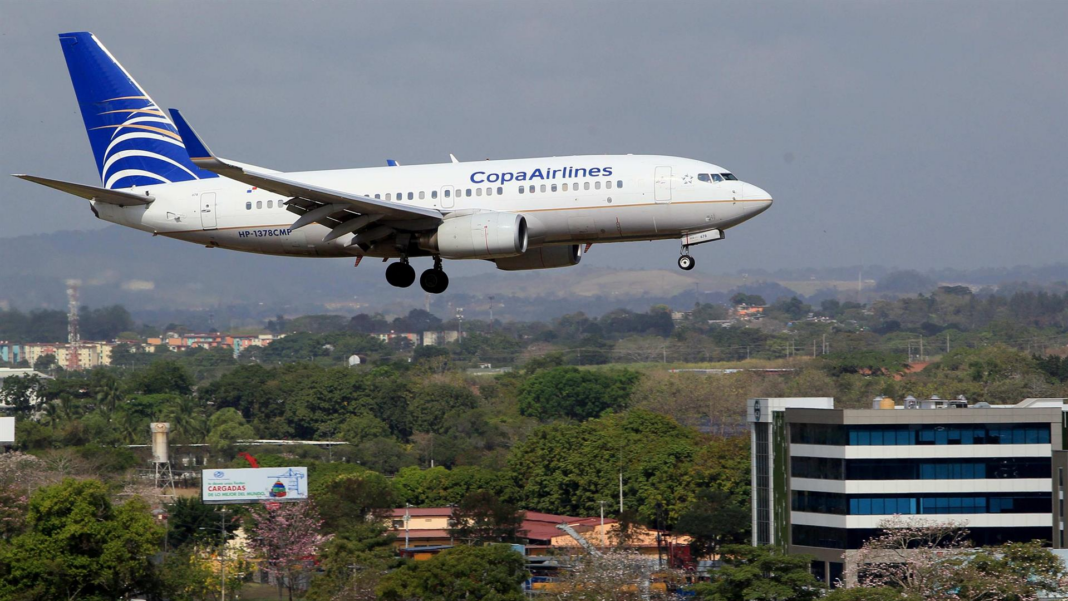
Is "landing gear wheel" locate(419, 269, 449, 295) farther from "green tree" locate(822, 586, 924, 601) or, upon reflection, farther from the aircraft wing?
"green tree" locate(822, 586, 924, 601)

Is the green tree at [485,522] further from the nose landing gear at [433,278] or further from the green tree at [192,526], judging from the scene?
the nose landing gear at [433,278]

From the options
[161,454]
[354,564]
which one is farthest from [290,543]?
[161,454]

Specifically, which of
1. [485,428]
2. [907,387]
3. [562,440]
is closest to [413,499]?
[562,440]

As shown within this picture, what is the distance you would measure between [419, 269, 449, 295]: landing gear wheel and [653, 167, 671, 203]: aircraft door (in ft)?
26.9

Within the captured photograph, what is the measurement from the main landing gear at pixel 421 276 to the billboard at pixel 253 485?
62372mm

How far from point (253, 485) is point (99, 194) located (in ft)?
220

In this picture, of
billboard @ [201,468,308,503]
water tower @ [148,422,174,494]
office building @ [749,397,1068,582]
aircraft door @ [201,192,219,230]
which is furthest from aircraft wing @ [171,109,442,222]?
water tower @ [148,422,174,494]

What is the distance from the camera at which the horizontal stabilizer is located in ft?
152

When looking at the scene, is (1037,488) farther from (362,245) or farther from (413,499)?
(413,499)

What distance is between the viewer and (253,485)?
11462 centimetres

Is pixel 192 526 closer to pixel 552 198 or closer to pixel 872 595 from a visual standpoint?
pixel 872 595

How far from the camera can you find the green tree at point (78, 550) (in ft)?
226

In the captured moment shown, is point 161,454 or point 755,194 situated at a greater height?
point 755,194

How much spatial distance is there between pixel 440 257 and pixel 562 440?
90.1 meters
